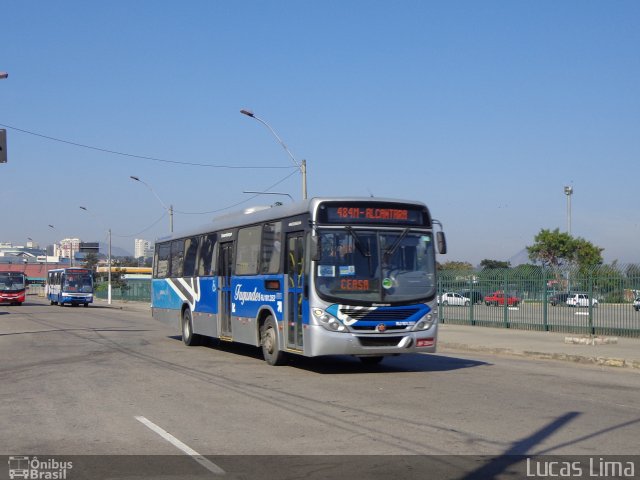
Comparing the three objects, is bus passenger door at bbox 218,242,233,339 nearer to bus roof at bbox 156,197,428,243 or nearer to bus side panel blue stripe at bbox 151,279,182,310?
bus roof at bbox 156,197,428,243

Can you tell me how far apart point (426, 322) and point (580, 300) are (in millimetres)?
11454

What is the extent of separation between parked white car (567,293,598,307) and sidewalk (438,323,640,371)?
3.30ft

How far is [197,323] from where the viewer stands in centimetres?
2155

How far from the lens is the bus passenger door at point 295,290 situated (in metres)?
15.1

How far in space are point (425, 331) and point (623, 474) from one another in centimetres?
773

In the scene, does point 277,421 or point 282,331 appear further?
point 282,331

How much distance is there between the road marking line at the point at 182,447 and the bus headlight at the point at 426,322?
613 cm

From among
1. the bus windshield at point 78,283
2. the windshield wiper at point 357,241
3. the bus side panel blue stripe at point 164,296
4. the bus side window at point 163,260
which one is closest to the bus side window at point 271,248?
the windshield wiper at point 357,241

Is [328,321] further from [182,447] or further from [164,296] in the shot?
[164,296]

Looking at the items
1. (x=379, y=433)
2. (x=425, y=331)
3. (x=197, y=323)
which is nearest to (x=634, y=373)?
(x=425, y=331)

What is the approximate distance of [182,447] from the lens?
8.62 metres

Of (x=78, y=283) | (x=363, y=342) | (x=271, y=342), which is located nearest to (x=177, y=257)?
(x=271, y=342)

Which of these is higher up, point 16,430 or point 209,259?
point 209,259

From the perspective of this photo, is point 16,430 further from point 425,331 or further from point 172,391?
point 425,331
